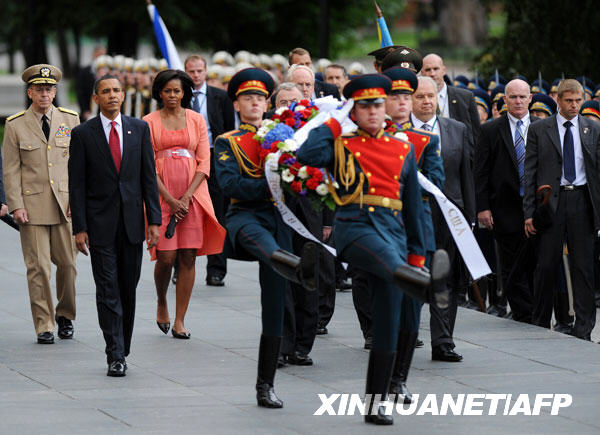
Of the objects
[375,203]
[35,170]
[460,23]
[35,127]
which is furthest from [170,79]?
[460,23]

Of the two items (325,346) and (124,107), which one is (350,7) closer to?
(124,107)

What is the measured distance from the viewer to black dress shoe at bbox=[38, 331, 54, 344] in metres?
10.8

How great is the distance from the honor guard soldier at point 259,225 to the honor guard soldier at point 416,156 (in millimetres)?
752

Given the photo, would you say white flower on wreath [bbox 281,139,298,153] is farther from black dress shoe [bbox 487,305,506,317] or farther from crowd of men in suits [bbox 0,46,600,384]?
black dress shoe [bbox 487,305,506,317]

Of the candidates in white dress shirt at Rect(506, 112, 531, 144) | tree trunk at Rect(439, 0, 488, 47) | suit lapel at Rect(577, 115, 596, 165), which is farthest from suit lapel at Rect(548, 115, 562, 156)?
tree trunk at Rect(439, 0, 488, 47)

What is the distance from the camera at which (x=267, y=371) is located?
27.6 ft

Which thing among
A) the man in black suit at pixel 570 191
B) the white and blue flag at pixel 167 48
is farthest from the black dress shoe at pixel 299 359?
the white and blue flag at pixel 167 48

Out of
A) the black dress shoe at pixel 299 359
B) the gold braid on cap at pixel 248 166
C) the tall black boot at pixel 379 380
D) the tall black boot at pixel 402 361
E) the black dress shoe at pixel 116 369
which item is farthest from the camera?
the black dress shoe at pixel 299 359

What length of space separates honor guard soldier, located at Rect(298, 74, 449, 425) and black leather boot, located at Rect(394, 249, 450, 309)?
0.12 metres

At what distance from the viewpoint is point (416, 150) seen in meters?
9.09

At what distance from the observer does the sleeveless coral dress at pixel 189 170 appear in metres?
11.3

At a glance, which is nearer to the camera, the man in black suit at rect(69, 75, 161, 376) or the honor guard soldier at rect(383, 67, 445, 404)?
the honor guard soldier at rect(383, 67, 445, 404)

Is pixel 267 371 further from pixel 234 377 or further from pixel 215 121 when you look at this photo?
pixel 215 121

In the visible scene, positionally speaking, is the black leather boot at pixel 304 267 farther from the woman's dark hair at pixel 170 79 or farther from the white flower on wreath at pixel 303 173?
the woman's dark hair at pixel 170 79
